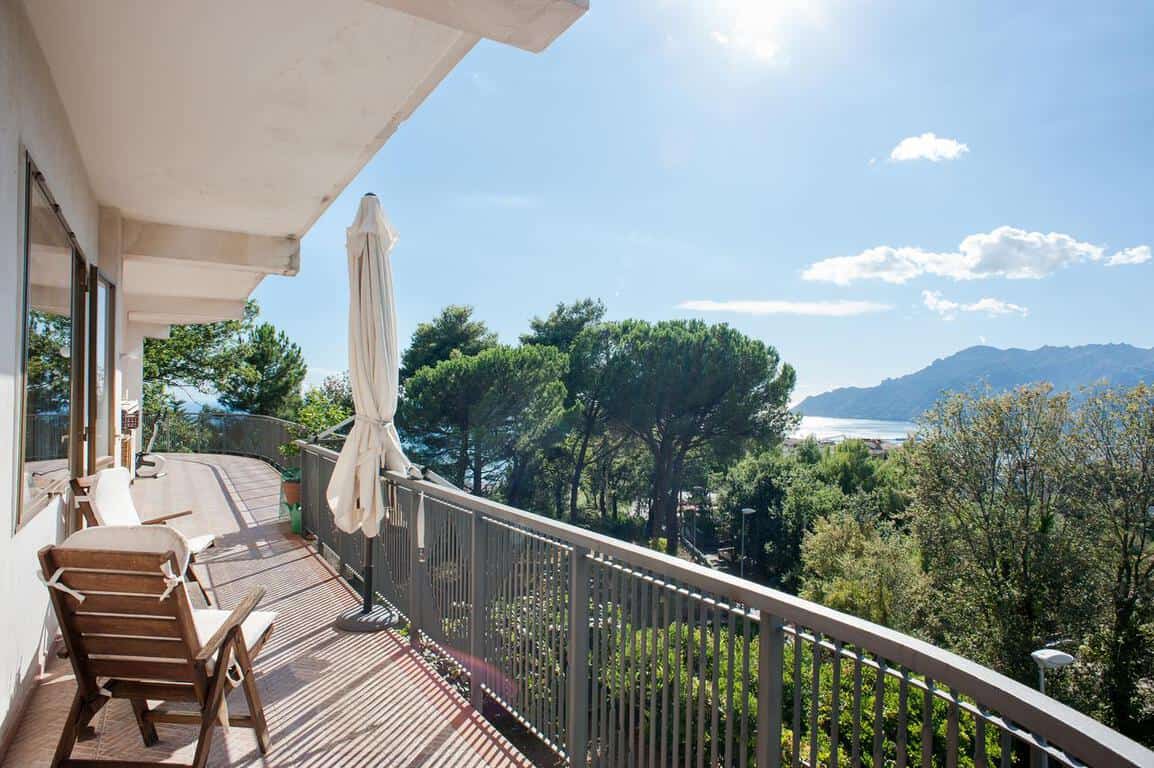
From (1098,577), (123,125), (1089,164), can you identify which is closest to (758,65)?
(1098,577)

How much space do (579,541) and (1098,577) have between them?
21.1 meters

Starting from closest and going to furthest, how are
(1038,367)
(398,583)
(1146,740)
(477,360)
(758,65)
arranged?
(398,583) < (1146,740) < (477,360) < (758,65) < (1038,367)

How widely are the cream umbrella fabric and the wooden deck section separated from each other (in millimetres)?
721

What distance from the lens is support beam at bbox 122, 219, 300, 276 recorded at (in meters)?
5.71

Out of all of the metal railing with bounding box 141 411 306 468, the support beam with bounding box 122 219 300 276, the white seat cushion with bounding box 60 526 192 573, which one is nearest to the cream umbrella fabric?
the white seat cushion with bounding box 60 526 192 573

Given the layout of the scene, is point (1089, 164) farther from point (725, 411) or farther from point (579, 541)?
point (579, 541)

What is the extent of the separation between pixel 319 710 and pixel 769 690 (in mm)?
2207

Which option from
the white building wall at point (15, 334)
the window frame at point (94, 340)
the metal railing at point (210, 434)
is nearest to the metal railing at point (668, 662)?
the white building wall at point (15, 334)

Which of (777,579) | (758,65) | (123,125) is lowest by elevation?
(777,579)

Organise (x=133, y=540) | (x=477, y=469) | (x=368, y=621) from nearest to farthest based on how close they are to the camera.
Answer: (x=133, y=540) < (x=368, y=621) < (x=477, y=469)

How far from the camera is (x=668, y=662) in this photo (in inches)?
77.5

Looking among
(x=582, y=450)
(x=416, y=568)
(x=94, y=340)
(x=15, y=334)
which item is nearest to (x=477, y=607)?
(x=416, y=568)

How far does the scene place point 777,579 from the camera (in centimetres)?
3178

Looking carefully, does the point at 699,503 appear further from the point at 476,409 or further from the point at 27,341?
the point at 27,341
